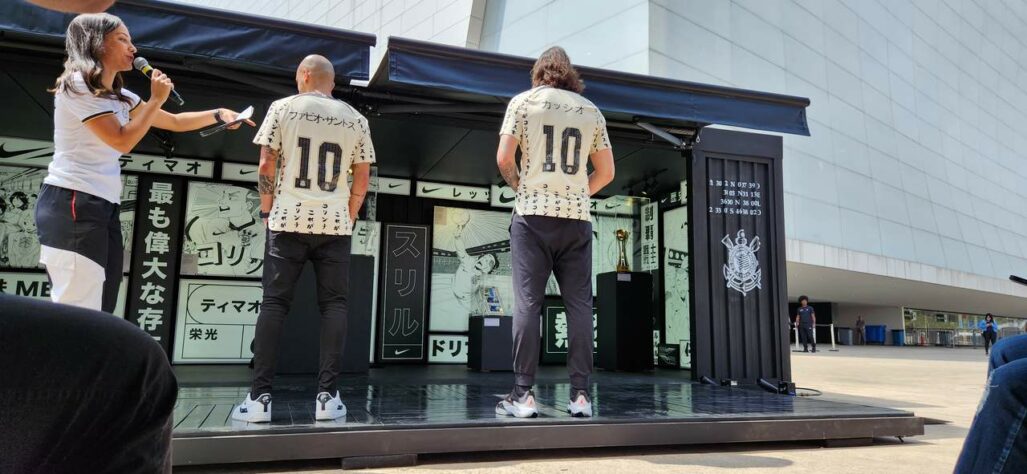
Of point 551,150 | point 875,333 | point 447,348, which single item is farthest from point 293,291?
point 875,333

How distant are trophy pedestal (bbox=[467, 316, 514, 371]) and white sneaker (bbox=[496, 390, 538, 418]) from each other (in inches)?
123

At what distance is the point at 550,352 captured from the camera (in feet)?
23.8

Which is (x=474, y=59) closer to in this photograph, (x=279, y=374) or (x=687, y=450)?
(x=687, y=450)

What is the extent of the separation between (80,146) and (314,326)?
3482 mm

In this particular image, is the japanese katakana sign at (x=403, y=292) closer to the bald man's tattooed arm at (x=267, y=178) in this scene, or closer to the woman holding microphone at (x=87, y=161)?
the bald man's tattooed arm at (x=267, y=178)

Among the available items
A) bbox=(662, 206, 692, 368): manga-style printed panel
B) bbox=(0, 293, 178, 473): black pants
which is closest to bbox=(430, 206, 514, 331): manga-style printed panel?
bbox=(662, 206, 692, 368): manga-style printed panel

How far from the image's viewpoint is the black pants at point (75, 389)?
1.64 ft

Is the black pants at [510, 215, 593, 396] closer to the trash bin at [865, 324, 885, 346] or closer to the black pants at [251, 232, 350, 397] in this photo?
the black pants at [251, 232, 350, 397]

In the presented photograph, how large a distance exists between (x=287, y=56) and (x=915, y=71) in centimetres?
2358

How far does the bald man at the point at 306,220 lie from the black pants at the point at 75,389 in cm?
228

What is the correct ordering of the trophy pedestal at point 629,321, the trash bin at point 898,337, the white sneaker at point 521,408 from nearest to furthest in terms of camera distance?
the white sneaker at point 521,408 → the trophy pedestal at point 629,321 → the trash bin at point 898,337

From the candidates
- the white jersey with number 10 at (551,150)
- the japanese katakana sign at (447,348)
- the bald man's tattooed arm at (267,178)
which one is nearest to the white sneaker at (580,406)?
the white jersey with number 10 at (551,150)

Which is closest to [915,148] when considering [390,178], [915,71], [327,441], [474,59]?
[915,71]

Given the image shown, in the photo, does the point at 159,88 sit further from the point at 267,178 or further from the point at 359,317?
the point at 359,317
